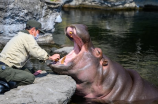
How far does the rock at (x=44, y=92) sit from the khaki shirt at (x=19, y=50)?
45 centimetres

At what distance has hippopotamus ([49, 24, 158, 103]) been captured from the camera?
4.68 meters

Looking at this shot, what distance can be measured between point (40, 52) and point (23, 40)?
12.8 inches

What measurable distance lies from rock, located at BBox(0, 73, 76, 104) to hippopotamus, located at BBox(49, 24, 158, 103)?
21 centimetres

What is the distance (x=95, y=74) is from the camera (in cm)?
475

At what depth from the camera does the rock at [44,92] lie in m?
3.79

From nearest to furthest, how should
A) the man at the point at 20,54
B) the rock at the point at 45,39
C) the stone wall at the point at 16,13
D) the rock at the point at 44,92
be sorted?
1. the rock at the point at 44,92
2. the man at the point at 20,54
3. the stone wall at the point at 16,13
4. the rock at the point at 45,39

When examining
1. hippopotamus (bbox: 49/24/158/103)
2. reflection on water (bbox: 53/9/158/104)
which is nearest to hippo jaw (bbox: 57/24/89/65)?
hippopotamus (bbox: 49/24/158/103)

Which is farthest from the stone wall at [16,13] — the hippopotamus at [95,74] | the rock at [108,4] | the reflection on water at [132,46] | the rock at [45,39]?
the rock at [108,4]

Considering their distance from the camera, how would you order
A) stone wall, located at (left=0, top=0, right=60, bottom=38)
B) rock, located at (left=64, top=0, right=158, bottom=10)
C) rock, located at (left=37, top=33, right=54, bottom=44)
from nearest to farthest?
stone wall, located at (left=0, top=0, right=60, bottom=38), rock, located at (left=37, top=33, right=54, bottom=44), rock, located at (left=64, top=0, right=158, bottom=10)

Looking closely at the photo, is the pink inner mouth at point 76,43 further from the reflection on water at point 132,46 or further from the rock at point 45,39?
the rock at point 45,39

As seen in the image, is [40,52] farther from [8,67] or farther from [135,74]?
[135,74]

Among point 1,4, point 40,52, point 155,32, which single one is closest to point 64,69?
point 40,52

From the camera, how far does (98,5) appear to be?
28.0 m

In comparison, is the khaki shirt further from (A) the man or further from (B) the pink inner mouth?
(B) the pink inner mouth
